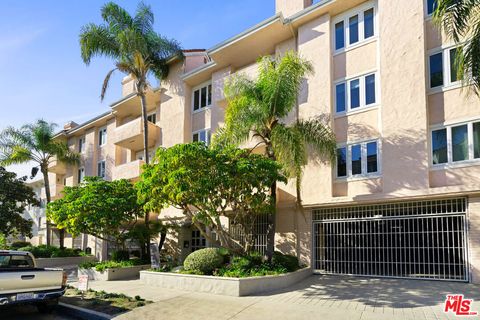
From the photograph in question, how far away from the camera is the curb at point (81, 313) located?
377 inches

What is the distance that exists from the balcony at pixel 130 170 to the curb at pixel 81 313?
43.7ft

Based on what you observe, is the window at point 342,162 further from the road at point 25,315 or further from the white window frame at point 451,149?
the road at point 25,315

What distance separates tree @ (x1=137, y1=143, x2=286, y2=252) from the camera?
12.8 meters

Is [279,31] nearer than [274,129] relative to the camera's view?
No

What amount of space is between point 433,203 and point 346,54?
22.9ft

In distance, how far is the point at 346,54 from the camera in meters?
16.4

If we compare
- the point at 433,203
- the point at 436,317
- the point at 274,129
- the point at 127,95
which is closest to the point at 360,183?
the point at 433,203

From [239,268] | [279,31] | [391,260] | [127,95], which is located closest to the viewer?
[239,268]

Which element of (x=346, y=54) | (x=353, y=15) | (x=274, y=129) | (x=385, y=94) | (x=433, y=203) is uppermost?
(x=353, y=15)

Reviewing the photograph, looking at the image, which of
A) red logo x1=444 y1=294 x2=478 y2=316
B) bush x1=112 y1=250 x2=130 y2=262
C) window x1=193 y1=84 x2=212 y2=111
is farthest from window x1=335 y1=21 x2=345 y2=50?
bush x1=112 y1=250 x2=130 y2=262

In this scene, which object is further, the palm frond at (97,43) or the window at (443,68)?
the palm frond at (97,43)

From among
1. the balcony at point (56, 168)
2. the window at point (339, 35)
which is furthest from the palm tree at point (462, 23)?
the balcony at point (56, 168)

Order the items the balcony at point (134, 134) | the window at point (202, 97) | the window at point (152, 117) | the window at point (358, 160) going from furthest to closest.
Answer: the window at point (152, 117) → the balcony at point (134, 134) → the window at point (202, 97) → the window at point (358, 160)

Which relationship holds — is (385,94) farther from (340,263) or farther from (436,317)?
(436,317)
